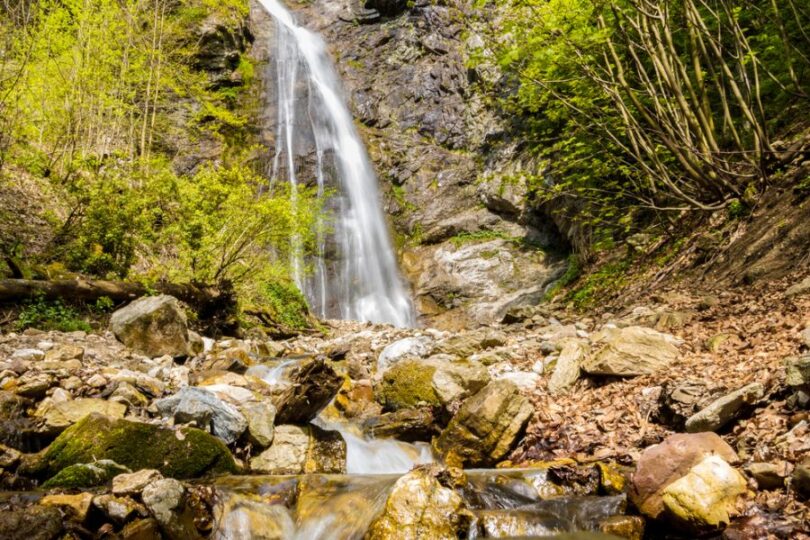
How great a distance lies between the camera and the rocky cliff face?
1666 centimetres

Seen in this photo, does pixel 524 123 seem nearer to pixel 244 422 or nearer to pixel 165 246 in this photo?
pixel 165 246

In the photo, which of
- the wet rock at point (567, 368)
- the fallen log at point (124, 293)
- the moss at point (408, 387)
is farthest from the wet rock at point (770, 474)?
the fallen log at point (124, 293)

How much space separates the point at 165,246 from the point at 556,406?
25.1ft

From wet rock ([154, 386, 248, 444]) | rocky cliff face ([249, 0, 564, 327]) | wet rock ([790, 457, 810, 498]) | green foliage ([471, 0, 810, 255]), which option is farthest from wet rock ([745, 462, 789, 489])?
rocky cliff face ([249, 0, 564, 327])

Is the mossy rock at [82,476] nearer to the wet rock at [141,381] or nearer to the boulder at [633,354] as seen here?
the wet rock at [141,381]

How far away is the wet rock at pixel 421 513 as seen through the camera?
3020 millimetres

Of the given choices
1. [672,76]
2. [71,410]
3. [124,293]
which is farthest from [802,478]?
[124,293]

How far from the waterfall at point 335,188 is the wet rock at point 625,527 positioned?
37.5 feet

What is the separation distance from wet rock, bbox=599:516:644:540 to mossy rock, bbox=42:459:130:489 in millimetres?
3424

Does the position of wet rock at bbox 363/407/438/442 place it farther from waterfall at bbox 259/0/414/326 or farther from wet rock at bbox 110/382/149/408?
waterfall at bbox 259/0/414/326

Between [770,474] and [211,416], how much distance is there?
419 cm

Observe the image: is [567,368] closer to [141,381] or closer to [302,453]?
[302,453]

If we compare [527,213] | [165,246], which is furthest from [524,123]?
[165,246]

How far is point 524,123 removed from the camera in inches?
721
